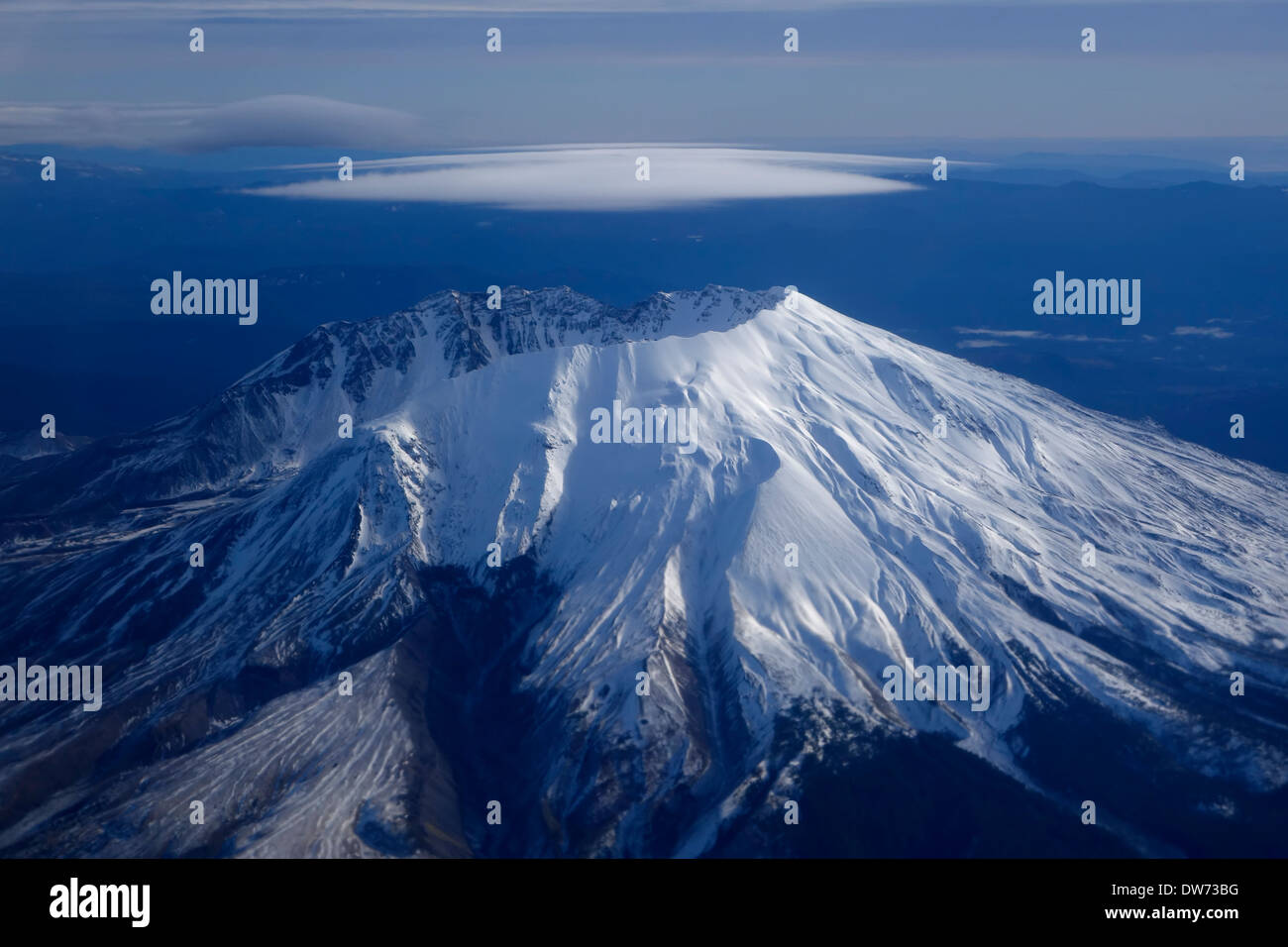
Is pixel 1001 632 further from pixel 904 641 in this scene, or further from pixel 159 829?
pixel 159 829

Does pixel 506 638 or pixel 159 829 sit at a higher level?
pixel 506 638

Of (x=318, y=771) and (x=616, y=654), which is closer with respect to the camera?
(x=318, y=771)

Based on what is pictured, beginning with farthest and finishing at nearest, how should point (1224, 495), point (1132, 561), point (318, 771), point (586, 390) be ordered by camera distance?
point (1224, 495), point (586, 390), point (1132, 561), point (318, 771)

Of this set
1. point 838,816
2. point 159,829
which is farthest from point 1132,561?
point 159,829

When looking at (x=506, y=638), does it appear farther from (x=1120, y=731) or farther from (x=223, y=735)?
(x=1120, y=731)

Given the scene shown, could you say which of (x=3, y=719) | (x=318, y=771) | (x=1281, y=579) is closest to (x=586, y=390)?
(x=318, y=771)

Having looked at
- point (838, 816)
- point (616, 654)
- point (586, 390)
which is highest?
point (586, 390)

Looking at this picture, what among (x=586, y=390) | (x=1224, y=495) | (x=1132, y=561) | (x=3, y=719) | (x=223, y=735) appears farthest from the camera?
(x=1224, y=495)
